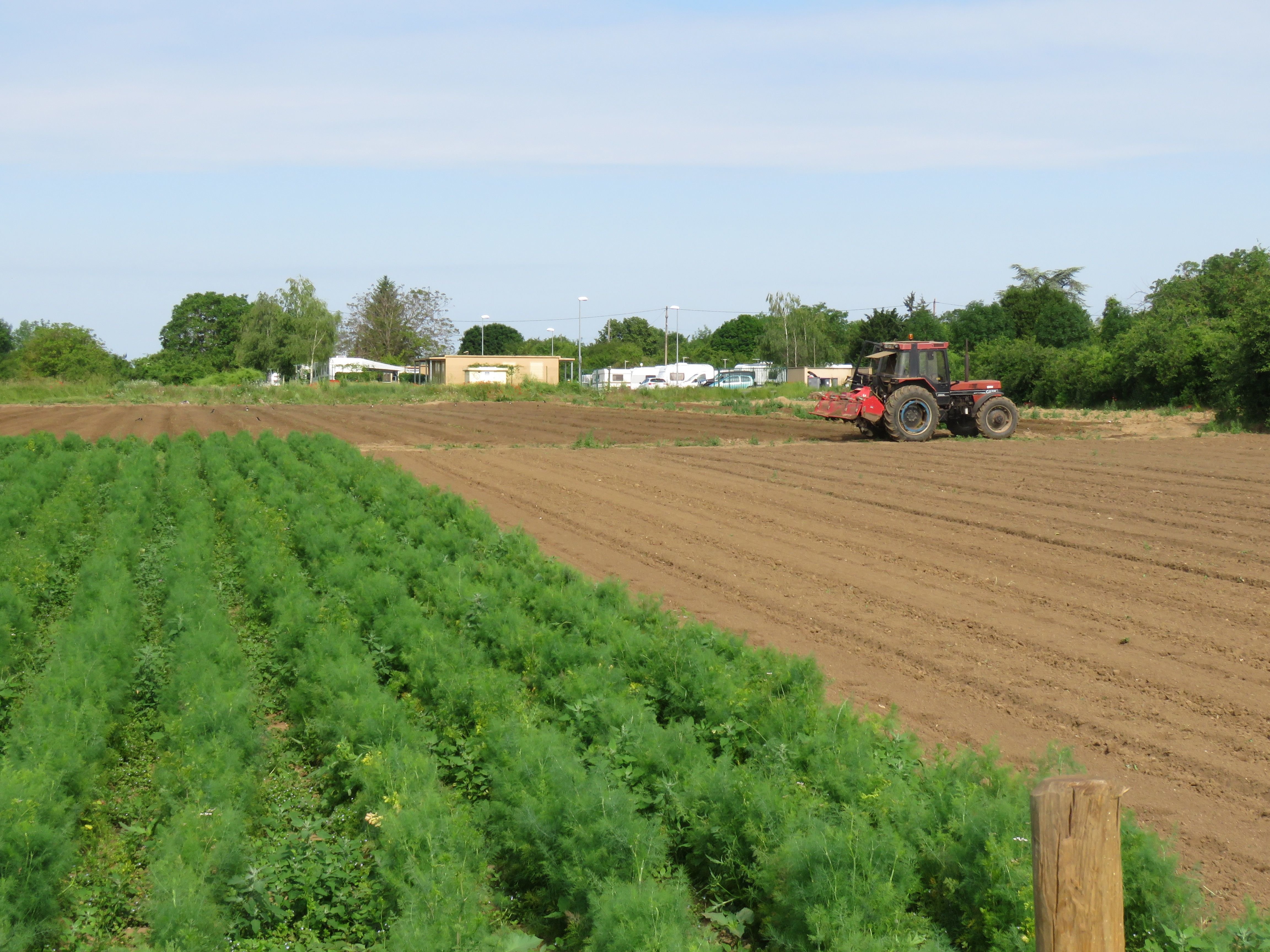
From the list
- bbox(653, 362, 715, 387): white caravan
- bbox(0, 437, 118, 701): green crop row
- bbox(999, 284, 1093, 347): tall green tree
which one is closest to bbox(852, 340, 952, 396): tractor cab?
bbox(0, 437, 118, 701): green crop row

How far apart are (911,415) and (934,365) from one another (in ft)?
4.21

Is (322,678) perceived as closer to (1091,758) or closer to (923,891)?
(923,891)

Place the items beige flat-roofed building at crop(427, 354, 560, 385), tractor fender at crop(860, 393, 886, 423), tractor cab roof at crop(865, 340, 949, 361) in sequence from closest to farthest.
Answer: tractor cab roof at crop(865, 340, 949, 361) < tractor fender at crop(860, 393, 886, 423) < beige flat-roofed building at crop(427, 354, 560, 385)

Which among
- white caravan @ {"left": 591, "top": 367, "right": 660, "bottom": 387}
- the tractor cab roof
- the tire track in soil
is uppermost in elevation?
the tractor cab roof

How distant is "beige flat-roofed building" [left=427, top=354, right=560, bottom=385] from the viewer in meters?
66.8

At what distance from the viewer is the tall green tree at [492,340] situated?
13262 centimetres

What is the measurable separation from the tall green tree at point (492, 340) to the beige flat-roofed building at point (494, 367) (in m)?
59.6

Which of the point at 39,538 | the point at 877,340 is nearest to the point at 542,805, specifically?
the point at 39,538

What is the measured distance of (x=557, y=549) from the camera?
12.3 meters

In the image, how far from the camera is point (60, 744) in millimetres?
5129

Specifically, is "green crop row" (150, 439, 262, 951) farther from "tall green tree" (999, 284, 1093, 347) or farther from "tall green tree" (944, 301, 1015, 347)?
"tall green tree" (944, 301, 1015, 347)

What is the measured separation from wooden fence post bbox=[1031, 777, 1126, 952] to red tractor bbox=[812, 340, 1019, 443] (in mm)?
21424

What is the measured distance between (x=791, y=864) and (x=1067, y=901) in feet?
5.16

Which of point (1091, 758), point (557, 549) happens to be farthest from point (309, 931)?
point (557, 549)
